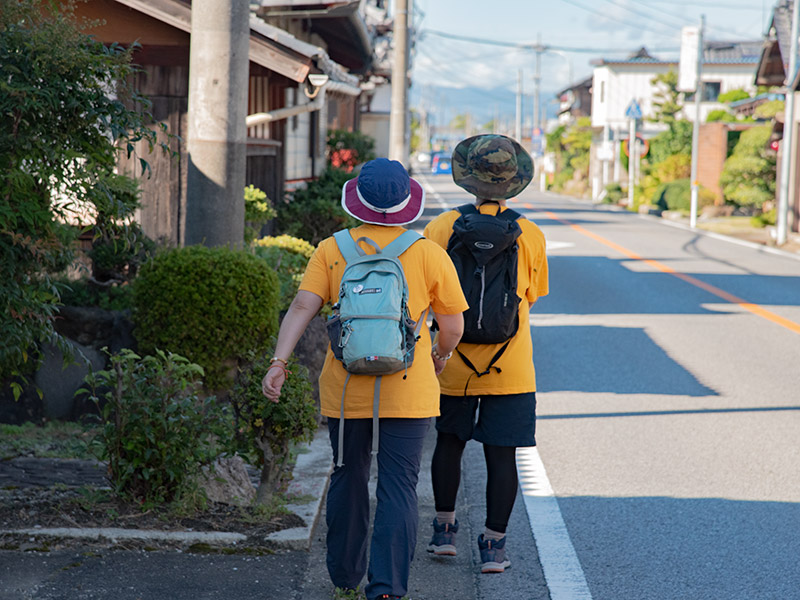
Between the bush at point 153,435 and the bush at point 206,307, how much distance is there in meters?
1.46

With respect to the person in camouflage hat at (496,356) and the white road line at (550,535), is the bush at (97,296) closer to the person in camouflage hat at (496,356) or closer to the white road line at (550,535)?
the white road line at (550,535)

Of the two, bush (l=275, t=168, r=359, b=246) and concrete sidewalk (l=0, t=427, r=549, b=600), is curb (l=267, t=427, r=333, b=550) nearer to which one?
concrete sidewalk (l=0, t=427, r=549, b=600)

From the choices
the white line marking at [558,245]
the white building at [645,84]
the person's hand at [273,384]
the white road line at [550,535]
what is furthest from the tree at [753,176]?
the white building at [645,84]

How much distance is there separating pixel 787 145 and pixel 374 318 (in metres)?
23.7

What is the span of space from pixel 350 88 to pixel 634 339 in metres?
5.88

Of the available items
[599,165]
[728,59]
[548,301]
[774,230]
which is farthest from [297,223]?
[728,59]

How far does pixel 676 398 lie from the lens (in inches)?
308

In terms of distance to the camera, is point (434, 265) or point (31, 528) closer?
point (434, 265)

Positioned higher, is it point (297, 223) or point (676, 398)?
point (297, 223)

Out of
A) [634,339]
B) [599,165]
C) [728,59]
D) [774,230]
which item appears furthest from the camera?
[728,59]

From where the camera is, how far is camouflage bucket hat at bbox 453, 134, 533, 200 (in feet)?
13.4

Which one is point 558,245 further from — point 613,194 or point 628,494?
point 613,194

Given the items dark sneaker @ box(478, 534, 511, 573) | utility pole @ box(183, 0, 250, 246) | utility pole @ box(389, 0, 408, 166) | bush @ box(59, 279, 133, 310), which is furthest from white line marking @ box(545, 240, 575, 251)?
dark sneaker @ box(478, 534, 511, 573)

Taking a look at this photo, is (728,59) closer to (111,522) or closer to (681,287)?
(681,287)
